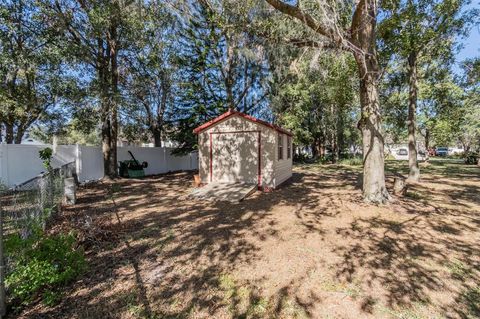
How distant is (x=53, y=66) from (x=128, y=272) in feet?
36.8

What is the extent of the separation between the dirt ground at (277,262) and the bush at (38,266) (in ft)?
0.59

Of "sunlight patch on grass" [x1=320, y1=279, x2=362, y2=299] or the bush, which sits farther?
"sunlight patch on grass" [x1=320, y1=279, x2=362, y2=299]

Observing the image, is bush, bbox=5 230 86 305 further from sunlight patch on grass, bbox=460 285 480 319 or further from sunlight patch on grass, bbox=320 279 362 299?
sunlight patch on grass, bbox=460 285 480 319

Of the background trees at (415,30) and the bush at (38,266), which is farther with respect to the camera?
Result: the background trees at (415,30)

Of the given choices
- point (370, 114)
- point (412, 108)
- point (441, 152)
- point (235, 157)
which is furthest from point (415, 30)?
point (441, 152)

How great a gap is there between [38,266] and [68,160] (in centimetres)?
928

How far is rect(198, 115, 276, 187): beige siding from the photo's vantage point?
949 cm

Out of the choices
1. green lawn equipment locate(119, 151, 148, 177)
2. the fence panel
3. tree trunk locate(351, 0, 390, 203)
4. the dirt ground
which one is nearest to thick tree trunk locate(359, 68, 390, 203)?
tree trunk locate(351, 0, 390, 203)

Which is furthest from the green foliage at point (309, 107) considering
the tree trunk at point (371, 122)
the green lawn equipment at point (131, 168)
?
the green lawn equipment at point (131, 168)

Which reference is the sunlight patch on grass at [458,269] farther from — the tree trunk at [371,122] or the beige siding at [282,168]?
the beige siding at [282,168]

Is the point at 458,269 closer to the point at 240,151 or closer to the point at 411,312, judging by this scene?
the point at 411,312

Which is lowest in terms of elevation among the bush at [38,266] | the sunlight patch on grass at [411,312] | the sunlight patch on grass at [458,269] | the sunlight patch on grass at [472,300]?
the sunlight patch on grass at [472,300]

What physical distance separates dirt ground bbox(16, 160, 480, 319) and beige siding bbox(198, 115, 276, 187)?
3058mm

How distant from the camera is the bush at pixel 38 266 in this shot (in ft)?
8.55
